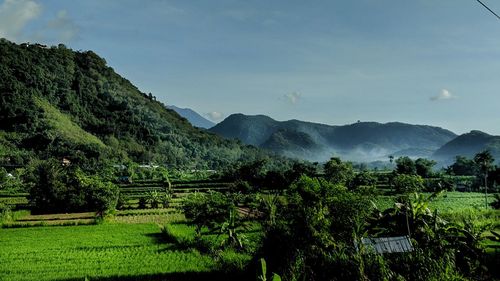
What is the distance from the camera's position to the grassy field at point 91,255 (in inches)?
847

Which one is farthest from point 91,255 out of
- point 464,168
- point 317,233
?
point 464,168

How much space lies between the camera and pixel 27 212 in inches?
2062

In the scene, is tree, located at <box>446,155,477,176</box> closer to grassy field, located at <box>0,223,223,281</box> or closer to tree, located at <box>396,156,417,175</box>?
tree, located at <box>396,156,417,175</box>

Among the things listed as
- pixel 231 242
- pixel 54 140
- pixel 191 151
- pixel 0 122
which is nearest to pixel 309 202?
pixel 231 242

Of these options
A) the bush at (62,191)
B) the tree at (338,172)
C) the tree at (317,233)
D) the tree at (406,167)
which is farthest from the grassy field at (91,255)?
the tree at (406,167)

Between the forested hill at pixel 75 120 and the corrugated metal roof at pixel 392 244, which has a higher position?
the forested hill at pixel 75 120

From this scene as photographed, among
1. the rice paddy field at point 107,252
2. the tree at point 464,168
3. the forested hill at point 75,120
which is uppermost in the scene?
the forested hill at point 75,120

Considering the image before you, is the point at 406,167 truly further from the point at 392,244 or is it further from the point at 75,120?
the point at 75,120

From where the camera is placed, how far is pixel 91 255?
26.7 m

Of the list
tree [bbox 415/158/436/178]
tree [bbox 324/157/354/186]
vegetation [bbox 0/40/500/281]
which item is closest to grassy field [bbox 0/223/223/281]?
vegetation [bbox 0/40/500/281]

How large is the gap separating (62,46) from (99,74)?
21562 millimetres

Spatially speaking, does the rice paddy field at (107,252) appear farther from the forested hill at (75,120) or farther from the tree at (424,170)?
the forested hill at (75,120)

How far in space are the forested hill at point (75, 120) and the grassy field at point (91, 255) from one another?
262 feet

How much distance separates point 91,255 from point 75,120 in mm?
136189
